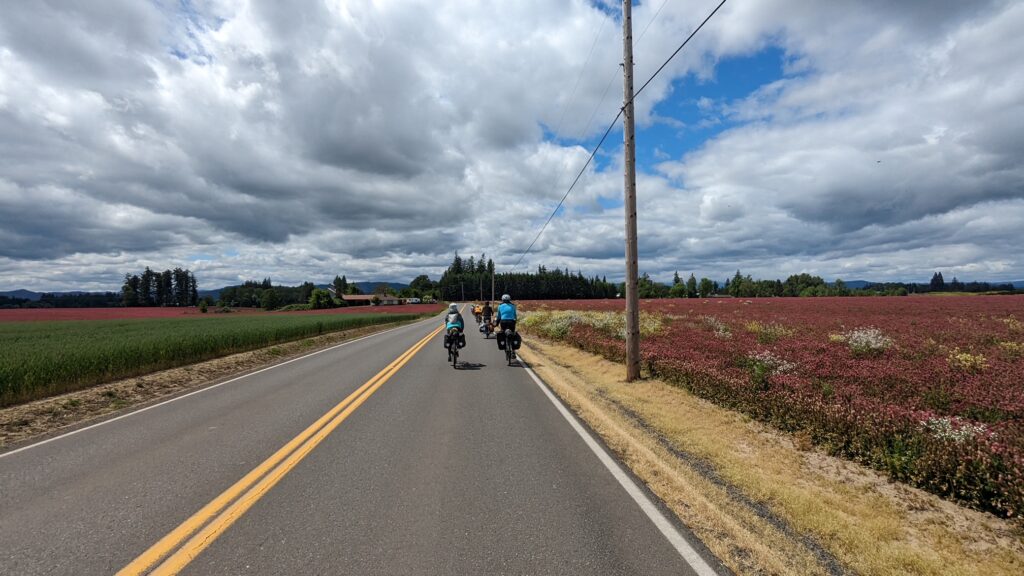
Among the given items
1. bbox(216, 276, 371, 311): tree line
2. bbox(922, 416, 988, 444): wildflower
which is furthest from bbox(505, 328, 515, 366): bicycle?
bbox(216, 276, 371, 311): tree line

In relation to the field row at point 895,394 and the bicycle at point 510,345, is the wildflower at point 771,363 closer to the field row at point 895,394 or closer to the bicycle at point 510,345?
the field row at point 895,394

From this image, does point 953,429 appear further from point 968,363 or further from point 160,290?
point 160,290

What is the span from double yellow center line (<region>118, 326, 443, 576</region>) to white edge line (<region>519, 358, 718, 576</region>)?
3.55 metres

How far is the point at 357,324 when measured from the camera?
4109cm

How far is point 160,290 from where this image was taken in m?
126

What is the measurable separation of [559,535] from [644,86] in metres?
9.72

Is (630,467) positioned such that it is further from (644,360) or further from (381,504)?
(644,360)

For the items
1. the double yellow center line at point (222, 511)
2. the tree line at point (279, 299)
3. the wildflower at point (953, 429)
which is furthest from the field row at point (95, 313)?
the wildflower at point (953, 429)

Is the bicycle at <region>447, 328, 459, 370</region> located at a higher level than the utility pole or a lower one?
lower

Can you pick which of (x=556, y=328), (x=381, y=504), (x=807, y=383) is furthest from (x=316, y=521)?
(x=556, y=328)

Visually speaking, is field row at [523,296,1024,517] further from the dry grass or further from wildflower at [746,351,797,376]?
the dry grass

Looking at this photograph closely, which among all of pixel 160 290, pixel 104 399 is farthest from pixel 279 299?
pixel 104 399

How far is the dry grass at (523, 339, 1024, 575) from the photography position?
3.22 meters

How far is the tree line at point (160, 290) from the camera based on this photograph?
11126 centimetres
